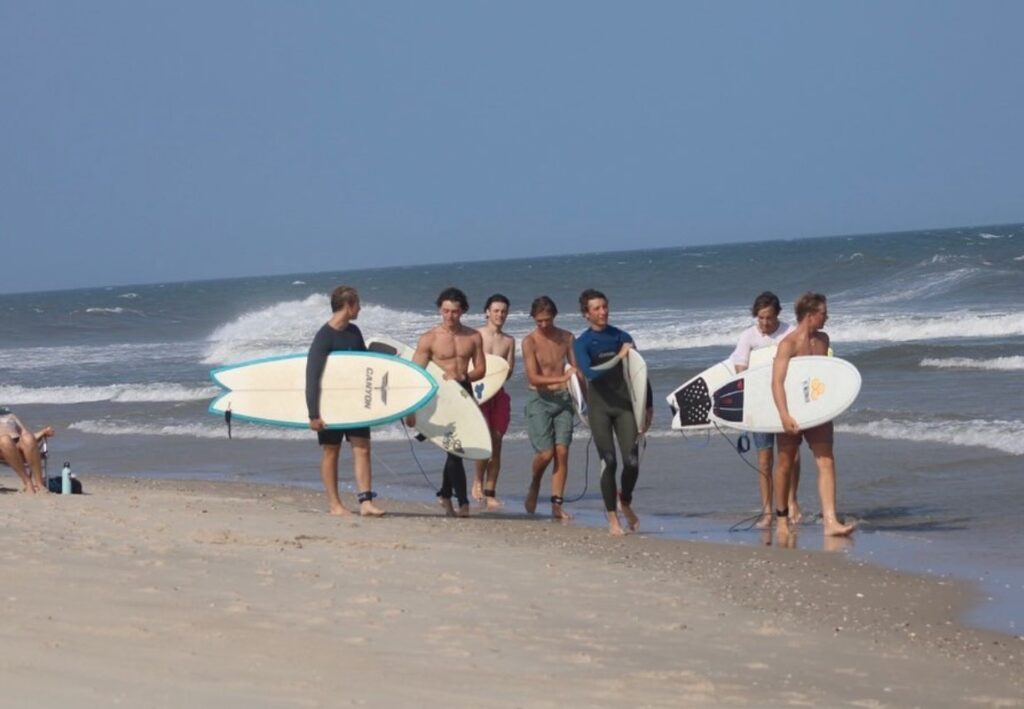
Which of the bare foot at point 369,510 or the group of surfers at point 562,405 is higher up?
the group of surfers at point 562,405

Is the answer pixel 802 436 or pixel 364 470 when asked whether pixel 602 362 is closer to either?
pixel 802 436

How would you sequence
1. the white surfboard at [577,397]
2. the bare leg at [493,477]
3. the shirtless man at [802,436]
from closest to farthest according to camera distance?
the shirtless man at [802,436] < the white surfboard at [577,397] < the bare leg at [493,477]

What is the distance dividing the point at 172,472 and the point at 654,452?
443cm

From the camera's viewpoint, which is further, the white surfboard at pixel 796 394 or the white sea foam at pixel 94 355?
the white sea foam at pixel 94 355

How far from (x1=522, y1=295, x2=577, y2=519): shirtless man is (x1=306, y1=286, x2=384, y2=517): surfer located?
42.4 inches

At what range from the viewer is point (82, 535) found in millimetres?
7242

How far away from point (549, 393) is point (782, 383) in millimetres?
1763

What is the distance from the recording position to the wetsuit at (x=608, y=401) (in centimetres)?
869

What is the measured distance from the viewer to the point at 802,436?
8.66 m

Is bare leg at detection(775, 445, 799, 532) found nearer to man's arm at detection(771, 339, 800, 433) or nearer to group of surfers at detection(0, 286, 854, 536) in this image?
group of surfers at detection(0, 286, 854, 536)

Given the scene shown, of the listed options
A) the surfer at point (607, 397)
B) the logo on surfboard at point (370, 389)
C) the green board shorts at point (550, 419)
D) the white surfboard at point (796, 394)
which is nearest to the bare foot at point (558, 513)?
the green board shorts at point (550, 419)

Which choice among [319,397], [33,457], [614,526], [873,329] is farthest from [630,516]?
[873,329]

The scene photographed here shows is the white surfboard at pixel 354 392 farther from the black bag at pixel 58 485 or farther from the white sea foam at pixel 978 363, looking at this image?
the white sea foam at pixel 978 363

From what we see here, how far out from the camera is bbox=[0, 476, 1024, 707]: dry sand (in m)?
4.41
